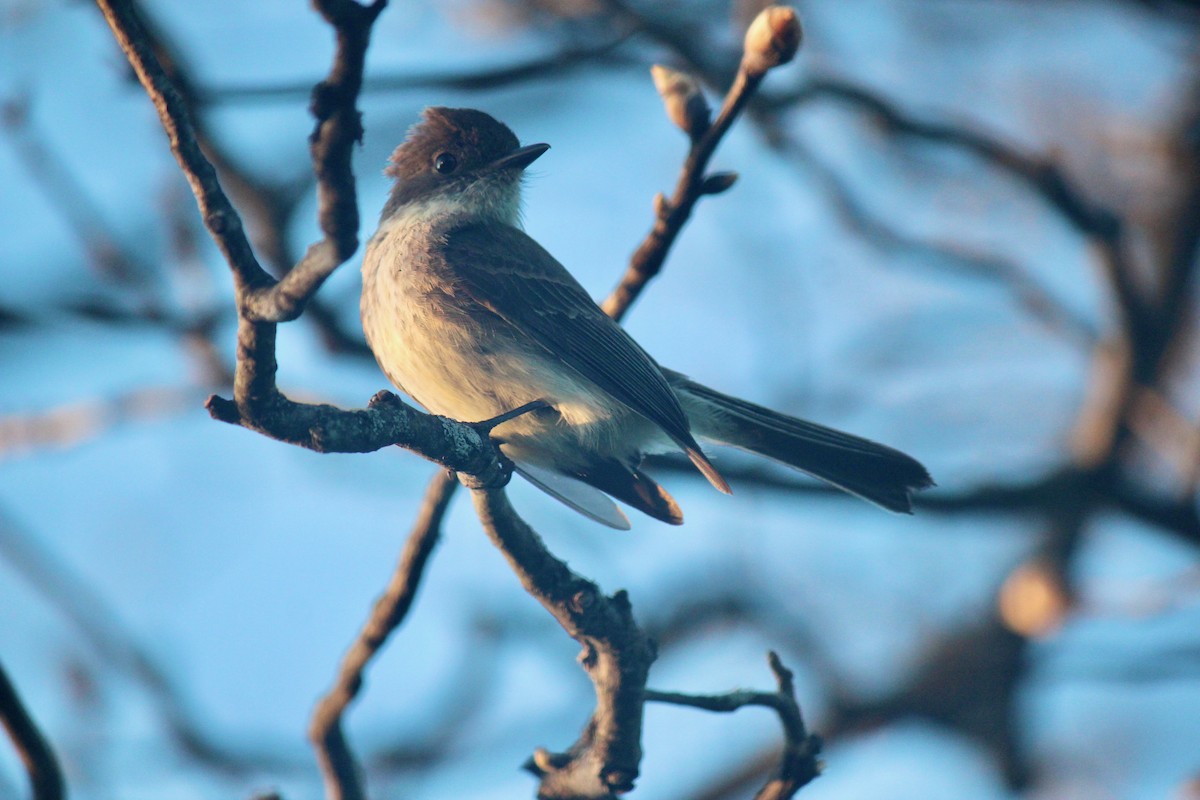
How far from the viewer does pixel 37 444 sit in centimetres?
Answer: 666

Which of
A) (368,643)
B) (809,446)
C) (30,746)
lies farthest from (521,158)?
(30,746)

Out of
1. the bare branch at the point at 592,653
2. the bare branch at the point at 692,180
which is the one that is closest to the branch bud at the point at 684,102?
the bare branch at the point at 692,180

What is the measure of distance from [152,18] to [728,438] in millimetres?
4061

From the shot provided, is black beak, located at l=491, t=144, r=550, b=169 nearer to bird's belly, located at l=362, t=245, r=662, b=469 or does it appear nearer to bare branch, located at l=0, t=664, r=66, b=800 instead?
bird's belly, located at l=362, t=245, r=662, b=469

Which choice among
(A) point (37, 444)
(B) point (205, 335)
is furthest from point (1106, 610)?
(A) point (37, 444)

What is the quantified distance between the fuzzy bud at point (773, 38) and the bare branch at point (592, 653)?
5.04 ft

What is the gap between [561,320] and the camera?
4496mm

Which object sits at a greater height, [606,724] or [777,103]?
[777,103]

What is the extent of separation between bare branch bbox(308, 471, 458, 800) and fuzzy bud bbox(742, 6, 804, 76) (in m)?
1.66

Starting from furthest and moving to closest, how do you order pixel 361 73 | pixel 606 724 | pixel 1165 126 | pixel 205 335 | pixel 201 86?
pixel 1165 126
pixel 205 335
pixel 201 86
pixel 606 724
pixel 361 73

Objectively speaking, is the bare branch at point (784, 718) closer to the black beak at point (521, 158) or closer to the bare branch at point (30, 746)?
the bare branch at point (30, 746)

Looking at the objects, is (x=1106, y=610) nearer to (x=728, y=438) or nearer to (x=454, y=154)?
(x=728, y=438)

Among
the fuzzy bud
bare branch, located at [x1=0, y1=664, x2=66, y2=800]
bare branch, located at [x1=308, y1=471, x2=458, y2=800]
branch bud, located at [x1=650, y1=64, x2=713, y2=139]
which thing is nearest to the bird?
bare branch, located at [x1=308, y1=471, x2=458, y2=800]

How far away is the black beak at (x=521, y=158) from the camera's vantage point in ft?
15.3
